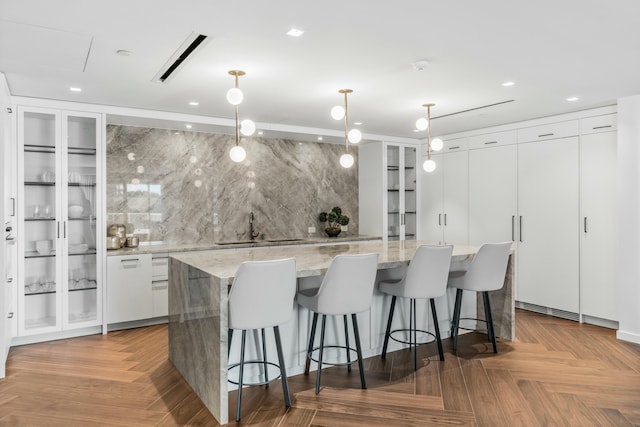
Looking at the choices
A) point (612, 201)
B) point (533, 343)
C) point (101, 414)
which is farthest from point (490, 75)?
point (101, 414)

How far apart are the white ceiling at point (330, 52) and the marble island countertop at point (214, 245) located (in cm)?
155

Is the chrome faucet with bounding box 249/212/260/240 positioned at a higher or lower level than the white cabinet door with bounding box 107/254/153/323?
higher

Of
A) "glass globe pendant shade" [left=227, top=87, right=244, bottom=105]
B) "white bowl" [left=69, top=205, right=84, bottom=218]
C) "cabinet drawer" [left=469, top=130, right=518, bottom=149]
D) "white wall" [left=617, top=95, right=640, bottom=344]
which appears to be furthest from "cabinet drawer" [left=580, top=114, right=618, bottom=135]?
"white bowl" [left=69, top=205, right=84, bottom=218]

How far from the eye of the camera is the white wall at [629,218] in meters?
4.27

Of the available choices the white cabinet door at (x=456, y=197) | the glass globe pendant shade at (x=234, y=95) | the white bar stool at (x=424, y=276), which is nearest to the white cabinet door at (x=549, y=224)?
the white cabinet door at (x=456, y=197)

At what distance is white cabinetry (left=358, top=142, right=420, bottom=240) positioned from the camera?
6730mm

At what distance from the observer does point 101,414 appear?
2871mm

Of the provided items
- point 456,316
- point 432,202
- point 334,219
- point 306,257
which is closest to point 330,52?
point 306,257

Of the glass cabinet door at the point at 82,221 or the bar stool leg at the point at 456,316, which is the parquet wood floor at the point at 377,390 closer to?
the bar stool leg at the point at 456,316

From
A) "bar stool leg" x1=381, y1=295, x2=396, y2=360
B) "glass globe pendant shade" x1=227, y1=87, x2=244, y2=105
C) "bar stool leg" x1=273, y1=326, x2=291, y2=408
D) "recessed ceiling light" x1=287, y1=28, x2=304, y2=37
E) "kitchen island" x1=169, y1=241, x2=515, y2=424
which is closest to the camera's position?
"recessed ceiling light" x1=287, y1=28, x2=304, y2=37

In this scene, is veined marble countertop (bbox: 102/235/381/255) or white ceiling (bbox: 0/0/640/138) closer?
white ceiling (bbox: 0/0/640/138)

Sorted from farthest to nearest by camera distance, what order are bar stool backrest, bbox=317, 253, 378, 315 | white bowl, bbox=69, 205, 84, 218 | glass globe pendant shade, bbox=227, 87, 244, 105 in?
white bowl, bbox=69, 205, 84, 218, glass globe pendant shade, bbox=227, 87, 244, 105, bar stool backrest, bbox=317, 253, 378, 315

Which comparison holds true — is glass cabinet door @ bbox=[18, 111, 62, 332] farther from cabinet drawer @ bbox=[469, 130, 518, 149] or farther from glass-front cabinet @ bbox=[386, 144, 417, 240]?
cabinet drawer @ bbox=[469, 130, 518, 149]

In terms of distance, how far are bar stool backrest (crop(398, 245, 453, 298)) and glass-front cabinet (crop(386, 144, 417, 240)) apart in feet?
10.5
